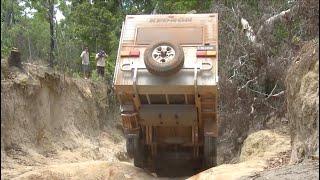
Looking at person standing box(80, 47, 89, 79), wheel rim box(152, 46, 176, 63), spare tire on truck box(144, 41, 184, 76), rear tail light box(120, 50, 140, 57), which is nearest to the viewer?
spare tire on truck box(144, 41, 184, 76)

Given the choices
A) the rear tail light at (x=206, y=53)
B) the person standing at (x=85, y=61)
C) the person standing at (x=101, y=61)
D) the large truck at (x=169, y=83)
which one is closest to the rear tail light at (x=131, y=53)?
the large truck at (x=169, y=83)

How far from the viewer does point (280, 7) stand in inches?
588

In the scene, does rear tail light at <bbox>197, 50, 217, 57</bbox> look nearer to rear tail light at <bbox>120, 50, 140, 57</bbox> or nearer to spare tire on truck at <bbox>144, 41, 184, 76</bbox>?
spare tire on truck at <bbox>144, 41, 184, 76</bbox>

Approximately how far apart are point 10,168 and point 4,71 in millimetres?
2710

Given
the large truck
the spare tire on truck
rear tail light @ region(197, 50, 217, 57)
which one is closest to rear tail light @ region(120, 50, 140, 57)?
the large truck

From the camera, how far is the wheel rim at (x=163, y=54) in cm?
863

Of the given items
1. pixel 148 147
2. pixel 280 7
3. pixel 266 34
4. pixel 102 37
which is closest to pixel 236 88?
pixel 266 34

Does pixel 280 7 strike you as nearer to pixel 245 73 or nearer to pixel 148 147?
pixel 245 73

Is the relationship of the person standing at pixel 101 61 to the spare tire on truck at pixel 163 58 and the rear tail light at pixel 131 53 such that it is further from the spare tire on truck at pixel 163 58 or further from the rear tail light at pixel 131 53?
the spare tire on truck at pixel 163 58

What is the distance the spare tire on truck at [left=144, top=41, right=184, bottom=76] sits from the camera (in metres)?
8.48

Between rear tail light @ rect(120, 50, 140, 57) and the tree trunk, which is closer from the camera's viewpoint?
rear tail light @ rect(120, 50, 140, 57)

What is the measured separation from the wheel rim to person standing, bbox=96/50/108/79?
8584 mm

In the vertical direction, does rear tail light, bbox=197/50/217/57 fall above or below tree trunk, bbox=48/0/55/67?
below

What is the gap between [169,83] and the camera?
872 centimetres
